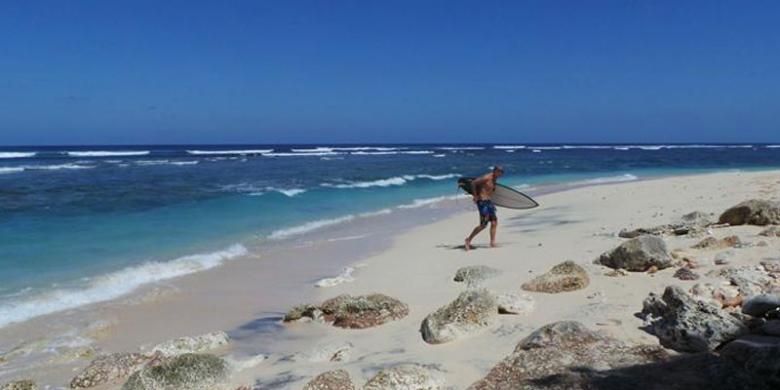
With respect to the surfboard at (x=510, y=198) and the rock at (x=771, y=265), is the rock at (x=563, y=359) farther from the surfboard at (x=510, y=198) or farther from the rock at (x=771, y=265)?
the surfboard at (x=510, y=198)

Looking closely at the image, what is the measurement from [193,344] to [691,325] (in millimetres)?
4337

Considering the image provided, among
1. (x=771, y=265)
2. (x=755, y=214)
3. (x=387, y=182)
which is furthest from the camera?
(x=387, y=182)

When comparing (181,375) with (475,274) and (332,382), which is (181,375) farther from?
(475,274)

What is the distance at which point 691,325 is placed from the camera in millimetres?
4141

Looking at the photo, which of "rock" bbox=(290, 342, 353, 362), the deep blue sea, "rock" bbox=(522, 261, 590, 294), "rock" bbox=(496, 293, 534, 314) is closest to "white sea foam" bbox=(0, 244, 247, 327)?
the deep blue sea

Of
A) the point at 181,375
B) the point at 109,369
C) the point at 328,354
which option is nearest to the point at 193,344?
the point at 109,369

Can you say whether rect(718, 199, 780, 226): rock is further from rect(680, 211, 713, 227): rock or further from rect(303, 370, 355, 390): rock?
rect(303, 370, 355, 390): rock

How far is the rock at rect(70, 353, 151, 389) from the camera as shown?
16.0 ft

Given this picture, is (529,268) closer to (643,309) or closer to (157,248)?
(643,309)

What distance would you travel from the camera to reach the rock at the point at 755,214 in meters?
8.73

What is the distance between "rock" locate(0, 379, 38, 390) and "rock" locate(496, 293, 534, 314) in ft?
13.4

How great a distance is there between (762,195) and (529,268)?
1014cm

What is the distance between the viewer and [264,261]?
1004cm

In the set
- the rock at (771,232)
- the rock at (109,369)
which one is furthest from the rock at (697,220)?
the rock at (109,369)
